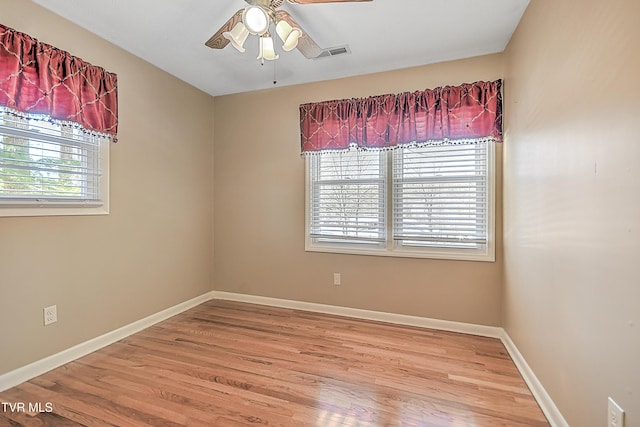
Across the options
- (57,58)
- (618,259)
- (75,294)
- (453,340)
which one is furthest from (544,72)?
(75,294)

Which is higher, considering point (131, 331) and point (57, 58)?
point (57, 58)

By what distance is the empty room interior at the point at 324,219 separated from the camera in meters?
1.40

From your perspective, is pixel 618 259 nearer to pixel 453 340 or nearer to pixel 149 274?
pixel 453 340

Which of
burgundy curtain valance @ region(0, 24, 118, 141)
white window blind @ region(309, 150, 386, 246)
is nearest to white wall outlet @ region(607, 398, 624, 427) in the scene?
white window blind @ region(309, 150, 386, 246)

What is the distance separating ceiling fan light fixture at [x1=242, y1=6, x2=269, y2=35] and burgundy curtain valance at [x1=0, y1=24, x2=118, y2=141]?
1474 millimetres

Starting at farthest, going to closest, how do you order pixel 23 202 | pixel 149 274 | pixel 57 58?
pixel 149 274 → pixel 57 58 → pixel 23 202

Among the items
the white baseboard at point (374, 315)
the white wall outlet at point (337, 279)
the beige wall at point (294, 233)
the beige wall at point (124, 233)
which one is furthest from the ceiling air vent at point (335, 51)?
the white baseboard at point (374, 315)

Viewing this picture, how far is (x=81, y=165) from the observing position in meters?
2.29

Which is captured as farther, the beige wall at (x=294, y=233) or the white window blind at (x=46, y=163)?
the beige wall at (x=294, y=233)

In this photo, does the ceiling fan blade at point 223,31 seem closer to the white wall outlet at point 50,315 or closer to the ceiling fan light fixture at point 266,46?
the ceiling fan light fixture at point 266,46

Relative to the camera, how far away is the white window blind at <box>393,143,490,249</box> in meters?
2.71

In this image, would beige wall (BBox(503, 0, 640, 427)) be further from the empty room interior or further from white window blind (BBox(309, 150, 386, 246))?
white window blind (BBox(309, 150, 386, 246))

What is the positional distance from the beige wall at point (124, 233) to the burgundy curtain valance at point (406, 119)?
136cm

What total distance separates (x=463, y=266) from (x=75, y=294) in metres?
3.22
